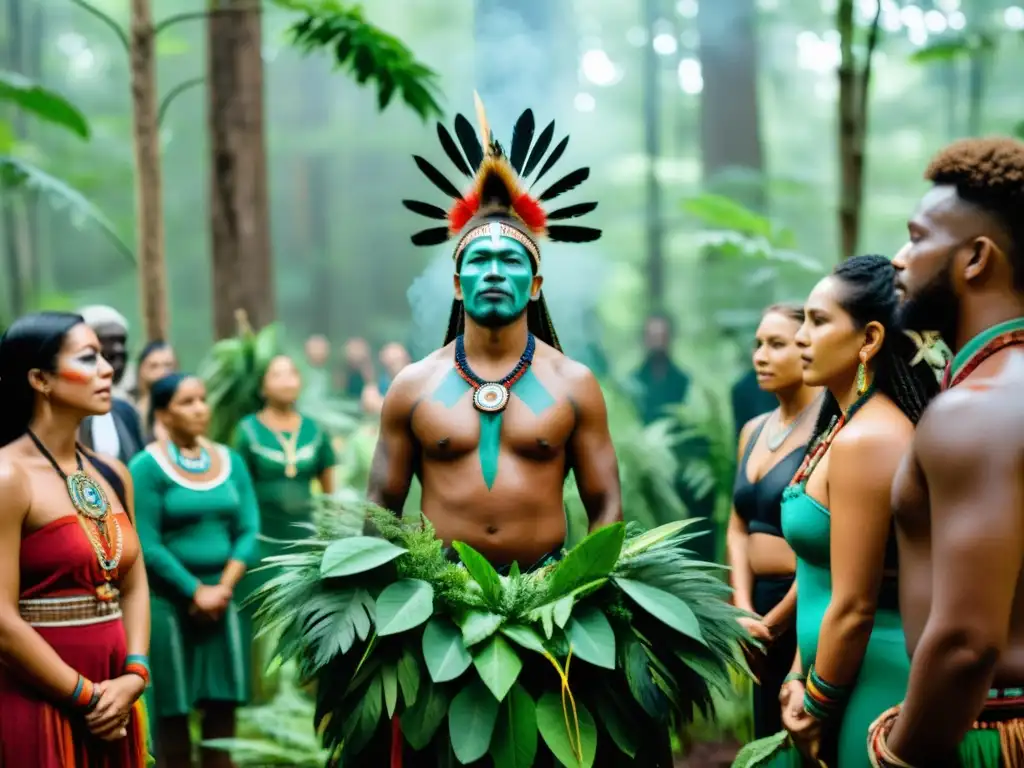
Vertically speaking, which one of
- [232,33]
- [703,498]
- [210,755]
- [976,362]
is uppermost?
[232,33]

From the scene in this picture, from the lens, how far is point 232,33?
357 inches

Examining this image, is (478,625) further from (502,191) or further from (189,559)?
(189,559)

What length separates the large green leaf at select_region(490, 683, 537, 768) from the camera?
3131 millimetres

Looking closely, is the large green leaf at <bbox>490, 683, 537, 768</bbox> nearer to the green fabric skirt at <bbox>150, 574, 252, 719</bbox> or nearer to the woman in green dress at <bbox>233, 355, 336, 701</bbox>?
the green fabric skirt at <bbox>150, 574, 252, 719</bbox>

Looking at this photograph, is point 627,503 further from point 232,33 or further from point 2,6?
point 2,6

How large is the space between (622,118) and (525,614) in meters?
28.1

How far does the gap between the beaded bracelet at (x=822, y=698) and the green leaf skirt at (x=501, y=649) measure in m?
0.39

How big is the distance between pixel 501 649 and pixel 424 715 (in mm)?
281

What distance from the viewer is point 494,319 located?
3.83m

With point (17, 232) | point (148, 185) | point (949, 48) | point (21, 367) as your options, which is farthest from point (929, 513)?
point (17, 232)

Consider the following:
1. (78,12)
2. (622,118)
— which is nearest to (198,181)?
(78,12)

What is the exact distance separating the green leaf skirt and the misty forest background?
3.09 meters

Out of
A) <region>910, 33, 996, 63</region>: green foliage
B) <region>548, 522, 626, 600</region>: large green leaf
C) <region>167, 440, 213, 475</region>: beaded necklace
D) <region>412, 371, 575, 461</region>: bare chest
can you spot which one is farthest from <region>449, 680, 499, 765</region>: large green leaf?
<region>910, 33, 996, 63</region>: green foliage

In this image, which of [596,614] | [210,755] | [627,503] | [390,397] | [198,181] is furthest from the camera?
[198,181]
